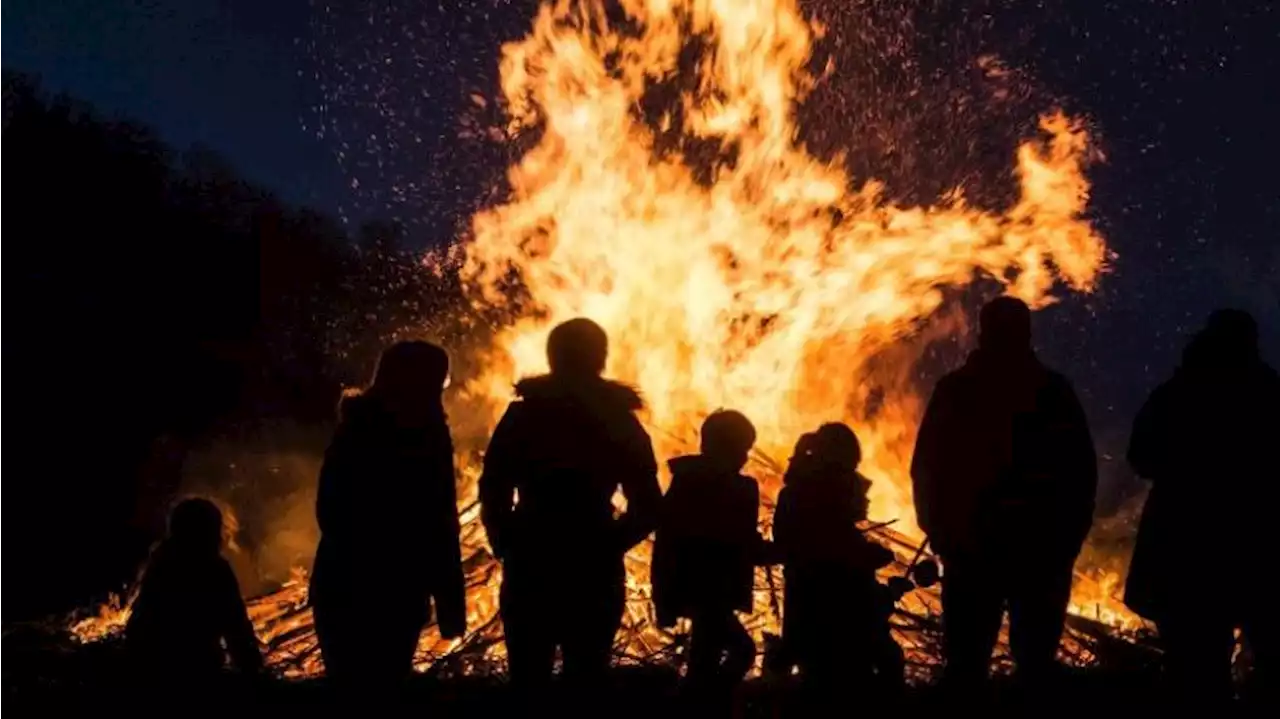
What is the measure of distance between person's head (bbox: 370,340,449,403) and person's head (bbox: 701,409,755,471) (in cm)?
126

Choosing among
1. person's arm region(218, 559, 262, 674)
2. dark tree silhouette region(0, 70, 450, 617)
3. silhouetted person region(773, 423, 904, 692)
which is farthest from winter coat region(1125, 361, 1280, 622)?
dark tree silhouette region(0, 70, 450, 617)

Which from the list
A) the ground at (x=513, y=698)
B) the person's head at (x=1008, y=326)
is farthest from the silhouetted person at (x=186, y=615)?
the person's head at (x=1008, y=326)

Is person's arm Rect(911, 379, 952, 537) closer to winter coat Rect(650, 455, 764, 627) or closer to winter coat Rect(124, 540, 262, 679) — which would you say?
winter coat Rect(650, 455, 764, 627)

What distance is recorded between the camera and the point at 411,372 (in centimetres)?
439

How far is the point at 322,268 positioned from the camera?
25.3m

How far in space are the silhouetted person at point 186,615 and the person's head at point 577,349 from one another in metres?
2.05

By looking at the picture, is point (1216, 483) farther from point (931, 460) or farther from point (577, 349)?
point (577, 349)

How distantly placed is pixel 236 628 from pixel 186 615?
0.24 meters

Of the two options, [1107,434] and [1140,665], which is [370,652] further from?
[1107,434]

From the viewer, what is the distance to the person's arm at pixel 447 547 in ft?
14.6

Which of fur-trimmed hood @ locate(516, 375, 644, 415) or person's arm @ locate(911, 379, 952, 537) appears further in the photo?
person's arm @ locate(911, 379, 952, 537)

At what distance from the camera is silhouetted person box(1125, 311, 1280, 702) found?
4.80 metres

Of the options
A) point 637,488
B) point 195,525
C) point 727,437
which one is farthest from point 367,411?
point 727,437

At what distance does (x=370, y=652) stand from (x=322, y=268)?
72.4ft
